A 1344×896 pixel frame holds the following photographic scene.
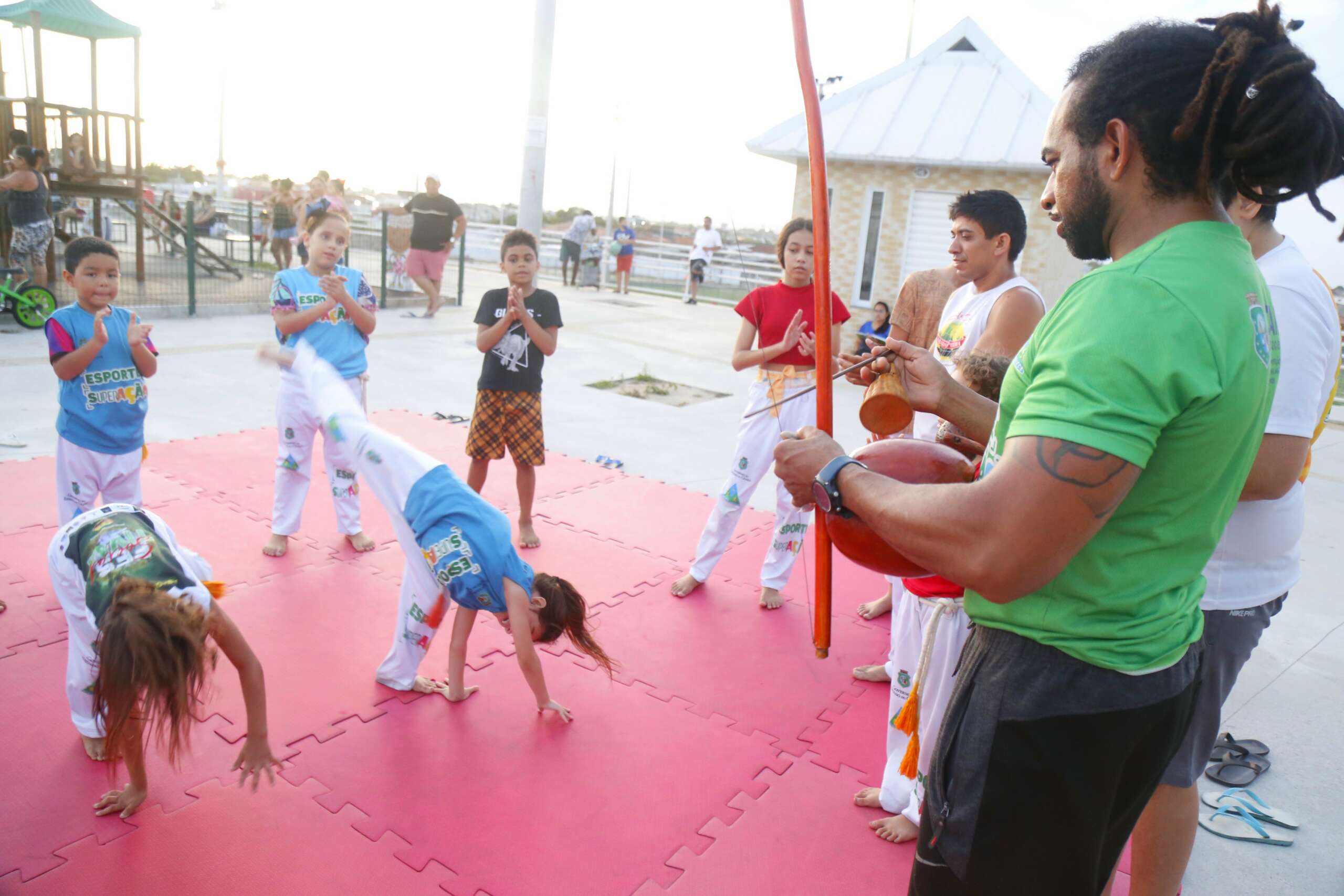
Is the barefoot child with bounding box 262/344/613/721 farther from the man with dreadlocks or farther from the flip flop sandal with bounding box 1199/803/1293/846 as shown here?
the flip flop sandal with bounding box 1199/803/1293/846

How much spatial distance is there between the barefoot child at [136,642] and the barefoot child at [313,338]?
156 cm

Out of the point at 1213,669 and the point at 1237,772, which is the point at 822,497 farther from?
the point at 1237,772

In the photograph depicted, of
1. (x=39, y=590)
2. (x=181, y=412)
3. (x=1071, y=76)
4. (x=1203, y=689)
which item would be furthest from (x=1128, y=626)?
(x=181, y=412)

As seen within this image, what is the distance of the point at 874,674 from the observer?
3.76 meters

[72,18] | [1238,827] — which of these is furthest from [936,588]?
[72,18]

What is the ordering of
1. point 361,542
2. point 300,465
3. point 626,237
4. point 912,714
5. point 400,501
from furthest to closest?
point 626,237 < point 361,542 < point 300,465 < point 400,501 < point 912,714

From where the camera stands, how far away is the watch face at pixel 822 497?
1461 mm

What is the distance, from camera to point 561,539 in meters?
5.09

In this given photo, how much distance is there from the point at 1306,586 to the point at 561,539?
4.69 metres

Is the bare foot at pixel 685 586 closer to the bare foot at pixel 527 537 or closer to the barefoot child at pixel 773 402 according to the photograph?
the barefoot child at pixel 773 402

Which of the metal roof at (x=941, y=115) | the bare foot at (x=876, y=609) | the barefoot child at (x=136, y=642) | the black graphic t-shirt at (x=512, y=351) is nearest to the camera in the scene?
the barefoot child at (x=136, y=642)

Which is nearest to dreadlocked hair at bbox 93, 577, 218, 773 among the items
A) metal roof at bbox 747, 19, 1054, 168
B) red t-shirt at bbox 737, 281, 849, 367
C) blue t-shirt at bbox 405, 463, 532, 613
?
blue t-shirt at bbox 405, 463, 532, 613

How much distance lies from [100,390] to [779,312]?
3.20 m

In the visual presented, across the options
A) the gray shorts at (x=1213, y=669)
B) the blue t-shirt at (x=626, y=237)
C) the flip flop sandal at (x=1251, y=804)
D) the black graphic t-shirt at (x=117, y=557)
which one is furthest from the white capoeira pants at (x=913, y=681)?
the blue t-shirt at (x=626, y=237)
